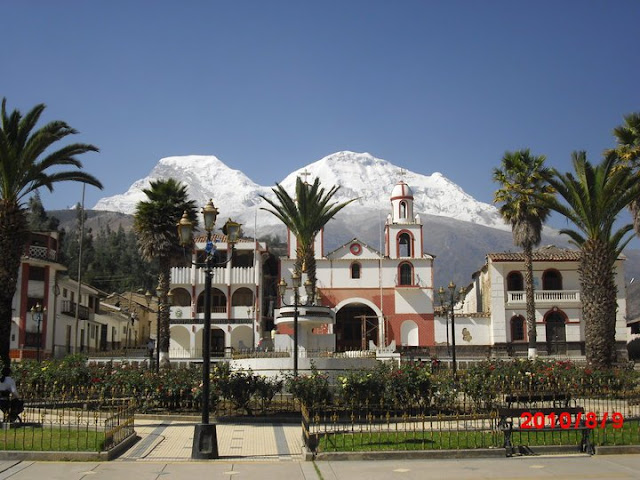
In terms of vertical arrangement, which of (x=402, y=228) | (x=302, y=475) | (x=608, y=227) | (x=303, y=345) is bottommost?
(x=302, y=475)

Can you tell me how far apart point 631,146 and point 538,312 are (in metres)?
21.3

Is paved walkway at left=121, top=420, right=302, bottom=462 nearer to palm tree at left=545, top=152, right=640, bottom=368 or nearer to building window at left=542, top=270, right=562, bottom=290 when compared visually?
palm tree at left=545, top=152, right=640, bottom=368

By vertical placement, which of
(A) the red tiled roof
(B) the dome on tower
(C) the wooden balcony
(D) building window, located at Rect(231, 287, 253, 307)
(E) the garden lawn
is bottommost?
(E) the garden lawn

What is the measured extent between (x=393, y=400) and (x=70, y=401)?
10195 millimetres

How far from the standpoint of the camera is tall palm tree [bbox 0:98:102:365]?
2459cm

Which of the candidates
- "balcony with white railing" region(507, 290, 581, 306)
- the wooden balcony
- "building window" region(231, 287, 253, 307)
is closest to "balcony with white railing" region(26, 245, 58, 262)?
the wooden balcony

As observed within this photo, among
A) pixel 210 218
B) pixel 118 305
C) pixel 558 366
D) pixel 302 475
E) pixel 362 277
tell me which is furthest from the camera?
pixel 118 305

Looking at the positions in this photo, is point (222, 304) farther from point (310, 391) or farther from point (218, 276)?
point (310, 391)

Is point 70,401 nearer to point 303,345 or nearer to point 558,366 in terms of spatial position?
point 303,345

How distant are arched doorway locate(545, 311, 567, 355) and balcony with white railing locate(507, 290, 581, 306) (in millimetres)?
935

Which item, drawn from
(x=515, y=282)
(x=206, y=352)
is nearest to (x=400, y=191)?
(x=515, y=282)

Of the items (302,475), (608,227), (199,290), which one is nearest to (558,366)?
(608,227)

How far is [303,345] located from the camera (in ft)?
100.0

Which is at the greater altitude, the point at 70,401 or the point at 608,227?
the point at 608,227
